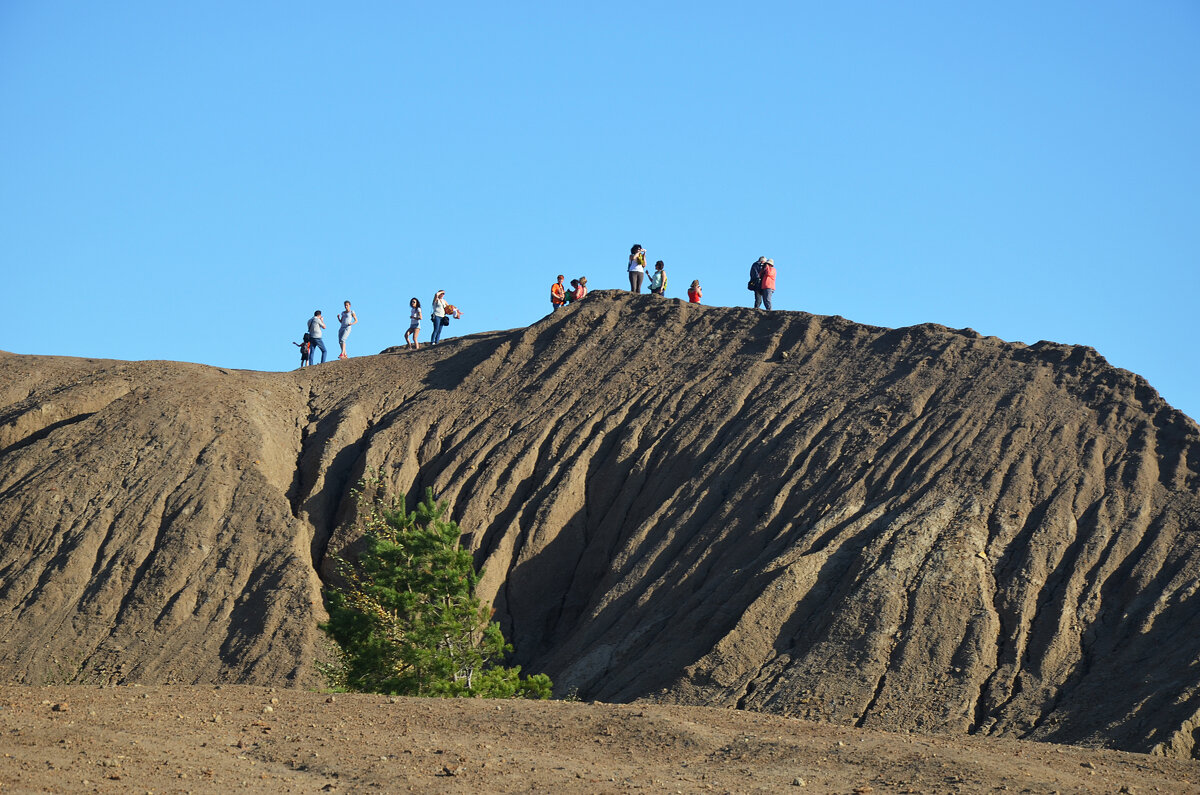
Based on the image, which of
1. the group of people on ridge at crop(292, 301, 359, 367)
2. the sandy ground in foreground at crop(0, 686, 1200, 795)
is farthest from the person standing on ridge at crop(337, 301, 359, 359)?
the sandy ground in foreground at crop(0, 686, 1200, 795)

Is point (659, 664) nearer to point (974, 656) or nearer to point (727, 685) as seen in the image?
point (727, 685)

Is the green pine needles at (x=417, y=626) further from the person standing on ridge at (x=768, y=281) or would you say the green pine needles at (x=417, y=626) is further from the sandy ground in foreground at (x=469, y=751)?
the person standing on ridge at (x=768, y=281)

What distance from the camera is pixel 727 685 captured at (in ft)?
71.5

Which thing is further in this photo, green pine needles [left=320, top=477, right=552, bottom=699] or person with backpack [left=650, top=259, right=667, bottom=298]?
person with backpack [left=650, top=259, right=667, bottom=298]

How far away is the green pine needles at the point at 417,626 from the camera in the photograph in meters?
19.8

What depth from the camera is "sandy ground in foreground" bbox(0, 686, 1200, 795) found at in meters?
13.2

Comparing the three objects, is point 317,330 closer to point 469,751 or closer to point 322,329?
point 322,329

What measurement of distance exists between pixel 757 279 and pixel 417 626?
15.8m

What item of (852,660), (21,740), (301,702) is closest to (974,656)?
(852,660)

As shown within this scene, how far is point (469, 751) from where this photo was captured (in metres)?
14.3

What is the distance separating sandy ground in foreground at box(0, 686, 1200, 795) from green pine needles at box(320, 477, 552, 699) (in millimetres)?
3506

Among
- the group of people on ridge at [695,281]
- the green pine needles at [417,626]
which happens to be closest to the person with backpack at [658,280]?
the group of people on ridge at [695,281]

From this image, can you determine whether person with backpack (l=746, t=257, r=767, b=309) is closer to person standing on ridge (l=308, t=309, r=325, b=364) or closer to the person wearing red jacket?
the person wearing red jacket

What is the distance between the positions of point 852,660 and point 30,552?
17650 mm
